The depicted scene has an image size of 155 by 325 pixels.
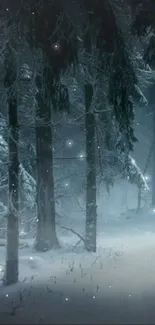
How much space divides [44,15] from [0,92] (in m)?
2.56

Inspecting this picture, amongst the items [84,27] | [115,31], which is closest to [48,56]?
[115,31]

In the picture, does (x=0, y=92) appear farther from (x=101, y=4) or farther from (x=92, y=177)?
(x=92, y=177)

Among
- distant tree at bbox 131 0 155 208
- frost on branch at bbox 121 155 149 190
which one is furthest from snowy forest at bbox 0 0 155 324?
frost on branch at bbox 121 155 149 190

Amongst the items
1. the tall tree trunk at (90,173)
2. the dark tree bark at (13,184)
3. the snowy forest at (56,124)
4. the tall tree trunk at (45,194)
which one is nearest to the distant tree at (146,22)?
the snowy forest at (56,124)

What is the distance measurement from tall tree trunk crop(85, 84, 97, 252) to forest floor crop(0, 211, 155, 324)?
2.35ft

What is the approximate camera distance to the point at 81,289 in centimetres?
1134

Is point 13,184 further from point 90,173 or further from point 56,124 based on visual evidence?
point 90,173

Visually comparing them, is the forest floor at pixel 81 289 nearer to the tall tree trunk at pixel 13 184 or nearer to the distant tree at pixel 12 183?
the distant tree at pixel 12 183

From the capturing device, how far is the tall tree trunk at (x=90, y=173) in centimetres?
1642

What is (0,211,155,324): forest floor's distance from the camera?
9.18 meters

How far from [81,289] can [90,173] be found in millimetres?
5876

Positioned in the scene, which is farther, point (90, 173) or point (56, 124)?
point (90, 173)

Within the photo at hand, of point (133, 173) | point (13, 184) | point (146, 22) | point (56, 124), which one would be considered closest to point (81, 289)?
point (13, 184)

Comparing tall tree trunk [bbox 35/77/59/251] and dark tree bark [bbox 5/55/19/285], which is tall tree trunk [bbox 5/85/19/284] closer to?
dark tree bark [bbox 5/55/19/285]
